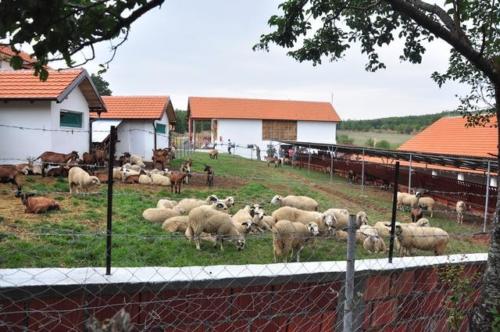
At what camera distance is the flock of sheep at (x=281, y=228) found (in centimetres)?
800

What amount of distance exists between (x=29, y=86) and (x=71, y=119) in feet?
7.97

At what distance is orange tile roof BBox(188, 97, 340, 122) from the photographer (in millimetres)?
46688

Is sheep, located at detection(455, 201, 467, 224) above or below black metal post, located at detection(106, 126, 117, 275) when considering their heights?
below

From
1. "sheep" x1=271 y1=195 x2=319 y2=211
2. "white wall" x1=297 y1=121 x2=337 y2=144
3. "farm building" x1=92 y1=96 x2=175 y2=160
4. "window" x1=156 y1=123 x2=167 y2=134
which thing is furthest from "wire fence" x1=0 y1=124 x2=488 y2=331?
"white wall" x1=297 y1=121 x2=337 y2=144

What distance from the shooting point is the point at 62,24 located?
2617mm

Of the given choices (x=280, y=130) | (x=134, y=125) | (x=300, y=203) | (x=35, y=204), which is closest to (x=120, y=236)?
(x=35, y=204)

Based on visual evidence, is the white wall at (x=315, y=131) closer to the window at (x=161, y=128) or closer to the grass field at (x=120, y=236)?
the window at (x=161, y=128)

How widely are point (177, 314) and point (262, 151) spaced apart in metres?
41.7

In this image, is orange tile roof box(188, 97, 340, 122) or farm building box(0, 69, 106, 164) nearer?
farm building box(0, 69, 106, 164)

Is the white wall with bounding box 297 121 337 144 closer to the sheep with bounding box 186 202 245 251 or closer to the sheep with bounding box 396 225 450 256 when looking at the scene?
the sheep with bounding box 396 225 450 256

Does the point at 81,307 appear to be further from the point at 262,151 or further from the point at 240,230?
the point at 262,151

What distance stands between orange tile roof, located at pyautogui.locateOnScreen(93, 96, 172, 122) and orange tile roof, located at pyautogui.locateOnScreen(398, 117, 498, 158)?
15756 millimetres

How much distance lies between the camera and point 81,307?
10.2 feet

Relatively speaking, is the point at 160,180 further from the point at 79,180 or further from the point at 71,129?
the point at 71,129
